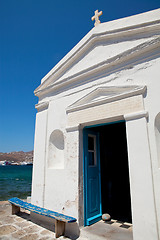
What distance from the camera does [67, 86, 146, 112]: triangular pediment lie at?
3.61 metres

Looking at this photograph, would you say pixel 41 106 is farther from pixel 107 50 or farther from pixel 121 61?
pixel 121 61

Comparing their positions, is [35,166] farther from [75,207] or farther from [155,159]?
[155,159]

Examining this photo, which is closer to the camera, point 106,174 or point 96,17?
point 96,17

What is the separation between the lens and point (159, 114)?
325 centimetres

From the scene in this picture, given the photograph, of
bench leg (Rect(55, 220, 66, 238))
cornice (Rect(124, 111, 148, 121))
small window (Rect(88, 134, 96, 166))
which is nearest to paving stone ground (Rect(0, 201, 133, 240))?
bench leg (Rect(55, 220, 66, 238))

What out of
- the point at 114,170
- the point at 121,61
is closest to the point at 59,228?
the point at 114,170

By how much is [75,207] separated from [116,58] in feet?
12.6

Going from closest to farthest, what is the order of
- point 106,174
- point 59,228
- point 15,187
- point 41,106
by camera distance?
point 59,228
point 41,106
point 106,174
point 15,187

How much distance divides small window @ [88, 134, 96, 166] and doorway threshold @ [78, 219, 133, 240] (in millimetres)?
1556

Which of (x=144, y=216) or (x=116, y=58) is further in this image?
(x=116, y=58)

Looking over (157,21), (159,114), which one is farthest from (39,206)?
(157,21)

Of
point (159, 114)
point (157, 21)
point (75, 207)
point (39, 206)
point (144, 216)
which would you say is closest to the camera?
point (144, 216)

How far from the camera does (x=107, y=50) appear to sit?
15.1 feet

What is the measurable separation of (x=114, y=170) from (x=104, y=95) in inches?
143
